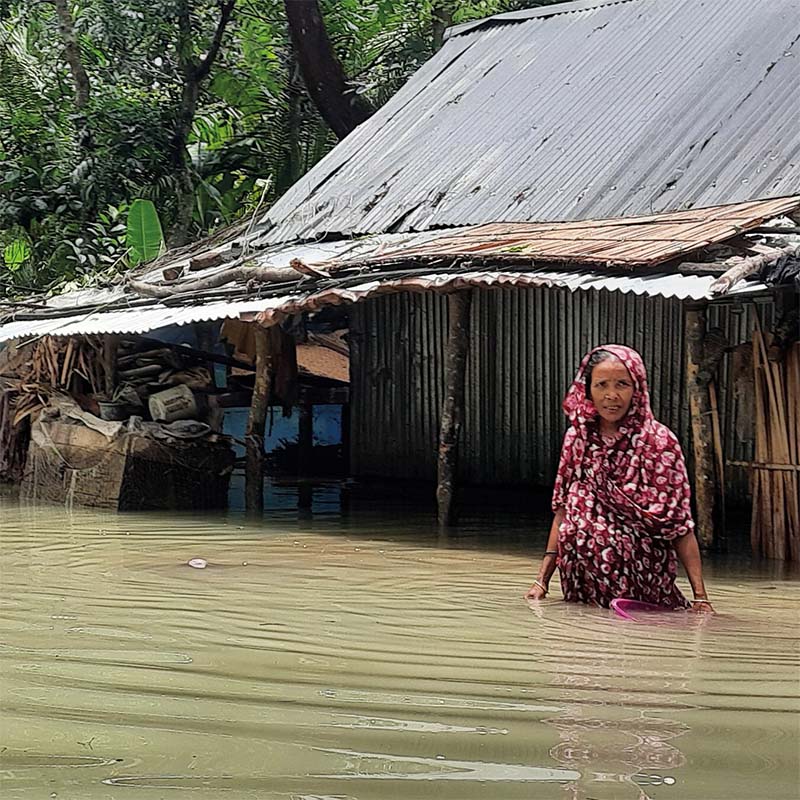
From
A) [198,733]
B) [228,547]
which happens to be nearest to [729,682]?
[198,733]

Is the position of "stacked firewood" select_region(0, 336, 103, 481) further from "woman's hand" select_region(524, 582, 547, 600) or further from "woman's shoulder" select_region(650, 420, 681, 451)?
"woman's shoulder" select_region(650, 420, 681, 451)

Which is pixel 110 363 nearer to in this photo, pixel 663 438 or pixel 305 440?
pixel 305 440

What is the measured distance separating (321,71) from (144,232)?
305 centimetres

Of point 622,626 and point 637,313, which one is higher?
point 637,313

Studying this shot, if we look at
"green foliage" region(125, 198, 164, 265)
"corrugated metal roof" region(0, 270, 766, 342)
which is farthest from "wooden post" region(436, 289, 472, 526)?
"green foliage" region(125, 198, 164, 265)

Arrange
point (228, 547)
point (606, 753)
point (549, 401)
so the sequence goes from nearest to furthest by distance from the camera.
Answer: point (606, 753)
point (228, 547)
point (549, 401)

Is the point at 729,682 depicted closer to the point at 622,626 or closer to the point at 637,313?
the point at 622,626

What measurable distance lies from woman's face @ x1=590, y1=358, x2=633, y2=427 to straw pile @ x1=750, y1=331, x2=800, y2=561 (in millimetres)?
2548

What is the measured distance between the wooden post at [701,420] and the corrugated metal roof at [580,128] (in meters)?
1.64

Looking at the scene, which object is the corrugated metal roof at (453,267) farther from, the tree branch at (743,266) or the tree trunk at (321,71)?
the tree trunk at (321,71)

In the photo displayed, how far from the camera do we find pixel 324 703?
3465 mm

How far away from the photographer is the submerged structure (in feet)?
25.1

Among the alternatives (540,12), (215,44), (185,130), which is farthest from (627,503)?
(185,130)

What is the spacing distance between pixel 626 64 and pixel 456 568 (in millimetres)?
6104
